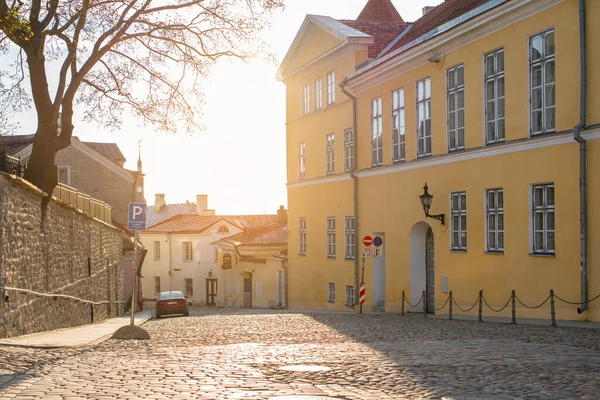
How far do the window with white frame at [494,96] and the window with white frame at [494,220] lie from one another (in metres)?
1.45

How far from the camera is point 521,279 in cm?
2200

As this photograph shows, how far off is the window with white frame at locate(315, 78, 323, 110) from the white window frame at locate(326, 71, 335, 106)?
0.78 m

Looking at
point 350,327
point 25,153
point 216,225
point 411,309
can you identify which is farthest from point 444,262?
point 216,225

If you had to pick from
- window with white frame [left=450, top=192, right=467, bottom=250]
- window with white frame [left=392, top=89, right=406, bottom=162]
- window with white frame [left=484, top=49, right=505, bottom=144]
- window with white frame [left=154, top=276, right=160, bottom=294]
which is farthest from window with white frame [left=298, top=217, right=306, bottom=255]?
window with white frame [left=154, top=276, right=160, bottom=294]

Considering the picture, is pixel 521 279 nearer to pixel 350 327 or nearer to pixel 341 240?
pixel 350 327

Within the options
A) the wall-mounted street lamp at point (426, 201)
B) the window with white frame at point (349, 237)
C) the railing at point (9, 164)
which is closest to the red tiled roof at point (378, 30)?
the window with white frame at point (349, 237)

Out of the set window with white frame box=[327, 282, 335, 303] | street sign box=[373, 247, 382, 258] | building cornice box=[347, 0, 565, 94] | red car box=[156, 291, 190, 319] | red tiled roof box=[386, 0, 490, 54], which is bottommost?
red car box=[156, 291, 190, 319]

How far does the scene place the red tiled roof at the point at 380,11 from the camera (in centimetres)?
4925

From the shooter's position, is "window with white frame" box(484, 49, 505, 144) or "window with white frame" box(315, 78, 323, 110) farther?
"window with white frame" box(315, 78, 323, 110)

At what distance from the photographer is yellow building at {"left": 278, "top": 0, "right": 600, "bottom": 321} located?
1998cm

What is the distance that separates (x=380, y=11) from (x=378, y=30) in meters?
13.8

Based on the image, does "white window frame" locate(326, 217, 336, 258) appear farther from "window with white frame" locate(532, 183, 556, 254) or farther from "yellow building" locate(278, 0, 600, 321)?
"window with white frame" locate(532, 183, 556, 254)

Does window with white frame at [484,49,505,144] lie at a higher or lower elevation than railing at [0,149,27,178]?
higher

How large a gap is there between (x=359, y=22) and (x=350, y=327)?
20656 mm
